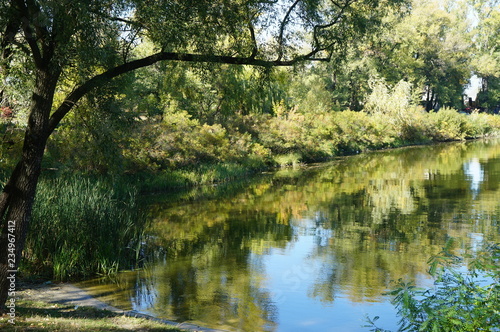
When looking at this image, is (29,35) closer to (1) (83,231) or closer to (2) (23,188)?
(2) (23,188)

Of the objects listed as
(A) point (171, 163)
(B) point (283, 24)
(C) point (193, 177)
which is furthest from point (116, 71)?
(C) point (193, 177)

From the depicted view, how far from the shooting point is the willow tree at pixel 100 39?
6.16m

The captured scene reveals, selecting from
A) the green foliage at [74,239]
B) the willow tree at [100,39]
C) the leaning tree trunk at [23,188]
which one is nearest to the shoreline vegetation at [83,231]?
the green foliage at [74,239]

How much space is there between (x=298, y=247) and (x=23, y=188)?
6583 millimetres

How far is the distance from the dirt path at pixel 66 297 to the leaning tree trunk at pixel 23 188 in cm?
117

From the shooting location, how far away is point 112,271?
902 centimetres

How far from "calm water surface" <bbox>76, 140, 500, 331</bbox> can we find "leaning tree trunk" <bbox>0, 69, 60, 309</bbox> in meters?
2.11

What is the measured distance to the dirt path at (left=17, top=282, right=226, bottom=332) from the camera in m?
6.77

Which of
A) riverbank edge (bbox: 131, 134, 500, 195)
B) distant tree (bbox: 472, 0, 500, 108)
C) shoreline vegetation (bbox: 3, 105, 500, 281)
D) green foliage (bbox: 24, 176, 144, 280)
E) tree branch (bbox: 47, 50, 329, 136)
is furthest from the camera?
distant tree (bbox: 472, 0, 500, 108)

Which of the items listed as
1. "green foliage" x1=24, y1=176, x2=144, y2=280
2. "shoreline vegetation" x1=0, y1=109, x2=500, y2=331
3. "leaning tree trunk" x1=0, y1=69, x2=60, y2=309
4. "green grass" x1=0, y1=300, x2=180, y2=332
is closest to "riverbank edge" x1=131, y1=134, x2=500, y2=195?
"shoreline vegetation" x1=0, y1=109, x2=500, y2=331

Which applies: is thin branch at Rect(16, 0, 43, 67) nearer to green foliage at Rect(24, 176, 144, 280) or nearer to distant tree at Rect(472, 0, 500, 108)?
green foliage at Rect(24, 176, 144, 280)

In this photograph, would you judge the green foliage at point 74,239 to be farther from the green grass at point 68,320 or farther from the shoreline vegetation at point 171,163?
the green grass at point 68,320

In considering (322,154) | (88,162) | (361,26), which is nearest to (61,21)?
(361,26)

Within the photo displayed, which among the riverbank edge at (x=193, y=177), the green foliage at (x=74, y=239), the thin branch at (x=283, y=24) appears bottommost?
the green foliage at (x=74, y=239)
